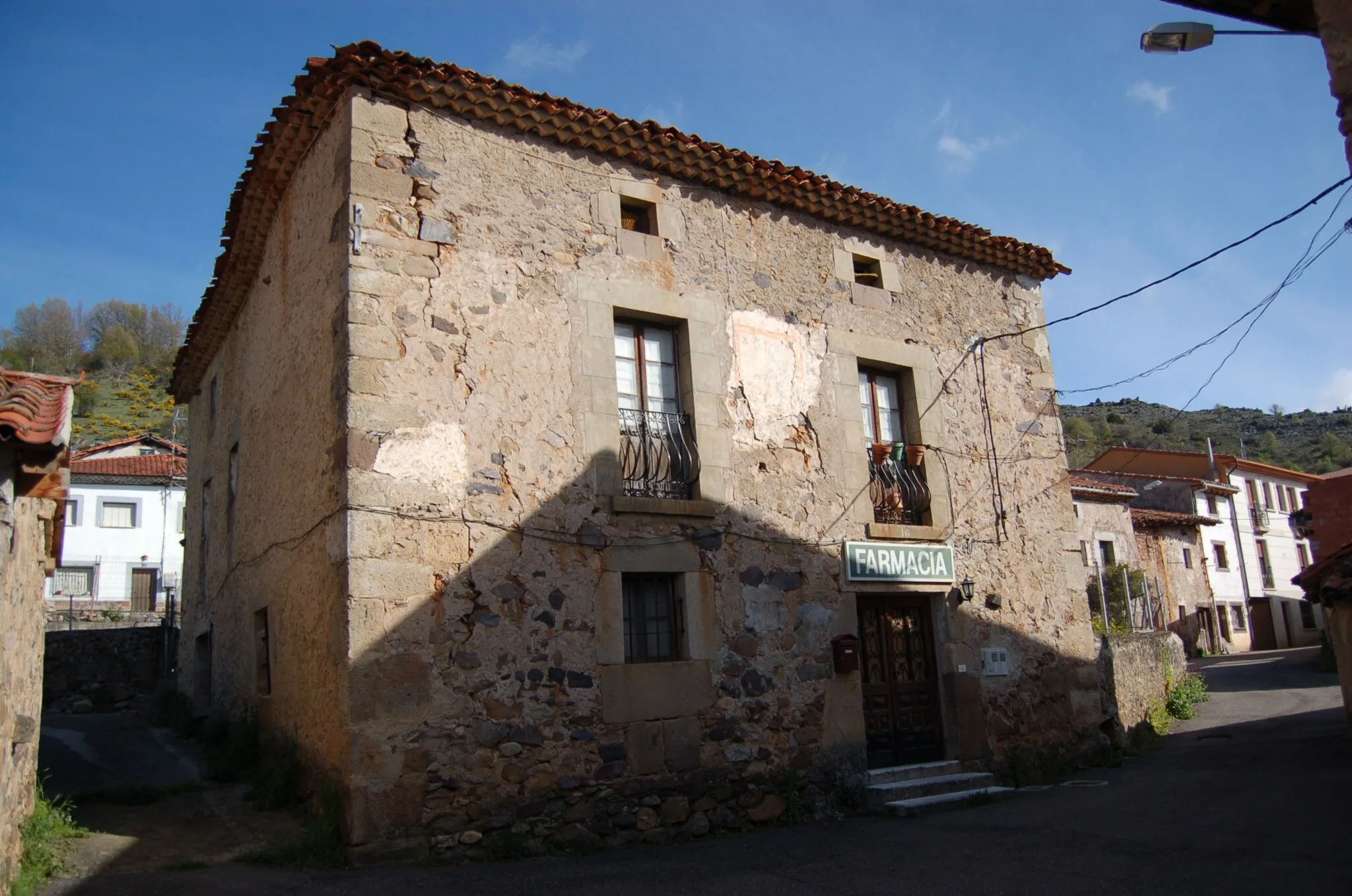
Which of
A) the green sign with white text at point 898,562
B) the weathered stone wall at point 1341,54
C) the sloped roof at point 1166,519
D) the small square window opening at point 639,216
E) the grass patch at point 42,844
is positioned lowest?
the grass patch at point 42,844

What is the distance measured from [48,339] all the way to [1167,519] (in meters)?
51.7

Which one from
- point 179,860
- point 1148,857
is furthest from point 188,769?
point 1148,857

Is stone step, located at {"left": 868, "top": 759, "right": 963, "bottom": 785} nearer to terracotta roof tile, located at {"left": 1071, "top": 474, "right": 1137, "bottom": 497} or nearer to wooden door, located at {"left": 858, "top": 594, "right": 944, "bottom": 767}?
wooden door, located at {"left": 858, "top": 594, "right": 944, "bottom": 767}

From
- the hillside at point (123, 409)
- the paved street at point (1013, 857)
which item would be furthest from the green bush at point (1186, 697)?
the hillside at point (123, 409)

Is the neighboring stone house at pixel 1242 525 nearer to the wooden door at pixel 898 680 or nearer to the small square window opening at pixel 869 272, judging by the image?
the small square window opening at pixel 869 272

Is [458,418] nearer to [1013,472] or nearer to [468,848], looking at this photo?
[468,848]

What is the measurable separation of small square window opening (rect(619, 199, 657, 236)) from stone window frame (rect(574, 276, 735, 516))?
62 centimetres

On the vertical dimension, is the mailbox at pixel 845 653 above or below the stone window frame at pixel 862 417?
below

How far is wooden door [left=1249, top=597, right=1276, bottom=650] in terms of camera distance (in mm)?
33906

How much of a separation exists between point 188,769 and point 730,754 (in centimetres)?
507

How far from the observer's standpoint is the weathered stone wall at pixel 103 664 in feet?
55.7

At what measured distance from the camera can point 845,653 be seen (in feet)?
29.3

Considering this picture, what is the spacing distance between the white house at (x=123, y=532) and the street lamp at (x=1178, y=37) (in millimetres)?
29615

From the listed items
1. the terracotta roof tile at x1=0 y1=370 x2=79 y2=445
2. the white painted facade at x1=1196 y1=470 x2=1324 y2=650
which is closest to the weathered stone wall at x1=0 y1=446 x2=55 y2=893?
the terracotta roof tile at x1=0 y1=370 x2=79 y2=445
